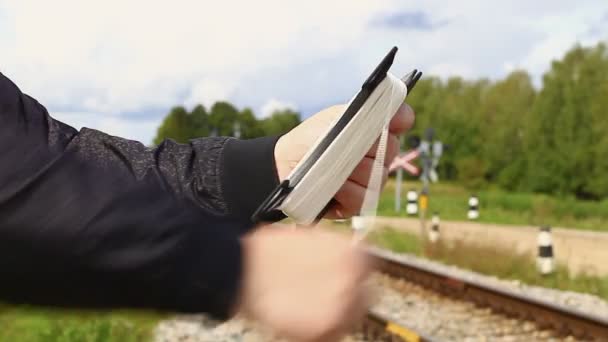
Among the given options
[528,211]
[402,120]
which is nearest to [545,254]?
[402,120]

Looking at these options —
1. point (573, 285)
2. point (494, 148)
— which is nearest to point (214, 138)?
point (573, 285)

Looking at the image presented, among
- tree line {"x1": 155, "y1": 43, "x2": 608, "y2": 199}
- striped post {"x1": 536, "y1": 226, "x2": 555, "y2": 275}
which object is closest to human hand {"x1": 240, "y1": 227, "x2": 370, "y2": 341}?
striped post {"x1": 536, "y1": 226, "x2": 555, "y2": 275}

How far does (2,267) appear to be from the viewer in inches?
22.0

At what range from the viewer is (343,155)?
66 cm

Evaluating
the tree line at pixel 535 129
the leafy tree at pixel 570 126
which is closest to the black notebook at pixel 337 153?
the tree line at pixel 535 129

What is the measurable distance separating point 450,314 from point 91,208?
654 cm

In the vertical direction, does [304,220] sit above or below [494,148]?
below

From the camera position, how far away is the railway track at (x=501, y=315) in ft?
19.2

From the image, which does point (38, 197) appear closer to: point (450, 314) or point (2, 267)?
point (2, 267)

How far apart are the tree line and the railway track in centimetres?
2036

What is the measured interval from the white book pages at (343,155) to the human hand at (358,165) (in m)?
0.04

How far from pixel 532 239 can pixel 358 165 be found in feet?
39.8

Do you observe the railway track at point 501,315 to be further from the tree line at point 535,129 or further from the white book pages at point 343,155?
the tree line at point 535,129

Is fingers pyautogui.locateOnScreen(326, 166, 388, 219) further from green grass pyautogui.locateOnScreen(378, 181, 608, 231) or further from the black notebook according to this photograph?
green grass pyautogui.locateOnScreen(378, 181, 608, 231)
